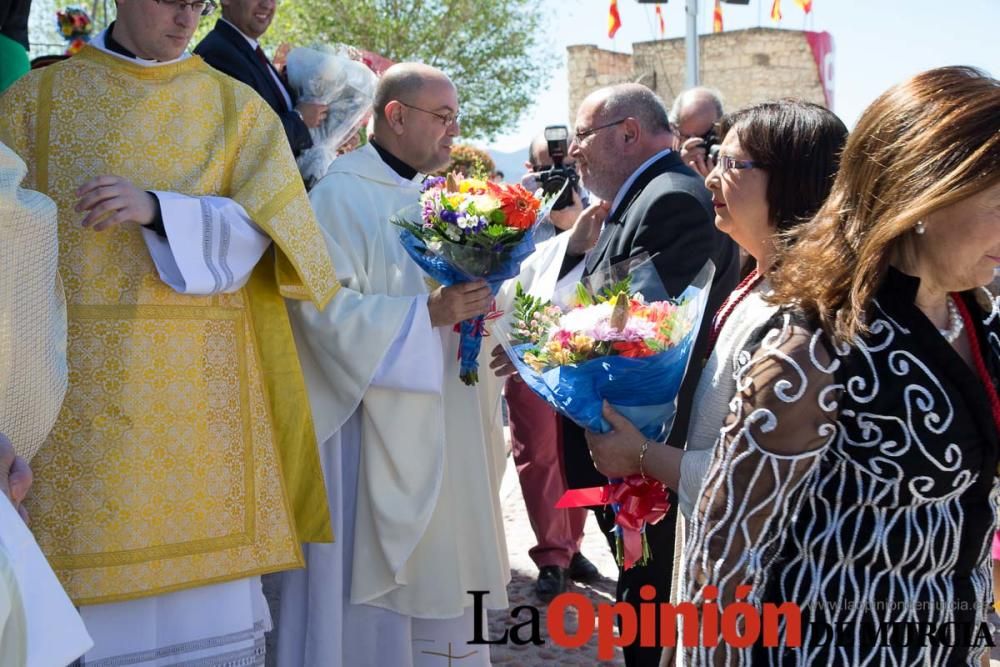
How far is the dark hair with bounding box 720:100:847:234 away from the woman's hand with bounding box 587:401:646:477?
619 millimetres

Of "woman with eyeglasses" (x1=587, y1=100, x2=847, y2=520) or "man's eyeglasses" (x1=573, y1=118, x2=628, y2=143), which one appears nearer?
"woman with eyeglasses" (x1=587, y1=100, x2=847, y2=520)

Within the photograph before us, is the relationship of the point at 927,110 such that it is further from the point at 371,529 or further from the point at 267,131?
the point at 371,529

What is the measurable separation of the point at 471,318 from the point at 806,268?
1.88 metres

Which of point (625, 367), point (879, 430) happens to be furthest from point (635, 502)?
point (879, 430)

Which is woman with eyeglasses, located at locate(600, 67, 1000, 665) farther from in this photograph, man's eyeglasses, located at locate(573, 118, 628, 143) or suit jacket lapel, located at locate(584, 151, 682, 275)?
man's eyeglasses, located at locate(573, 118, 628, 143)

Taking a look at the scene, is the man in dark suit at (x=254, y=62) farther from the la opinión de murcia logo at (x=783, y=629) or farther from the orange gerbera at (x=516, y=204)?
the la opinión de murcia logo at (x=783, y=629)

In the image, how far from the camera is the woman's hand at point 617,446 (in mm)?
2764

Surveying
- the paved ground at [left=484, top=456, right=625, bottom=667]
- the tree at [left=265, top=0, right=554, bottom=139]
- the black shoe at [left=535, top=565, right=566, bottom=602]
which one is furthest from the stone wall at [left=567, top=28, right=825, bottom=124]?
the black shoe at [left=535, top=565, right=566, bottom=602]

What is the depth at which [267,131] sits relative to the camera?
151 inches

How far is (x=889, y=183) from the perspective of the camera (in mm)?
2285

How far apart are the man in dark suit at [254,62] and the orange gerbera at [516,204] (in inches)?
65.2

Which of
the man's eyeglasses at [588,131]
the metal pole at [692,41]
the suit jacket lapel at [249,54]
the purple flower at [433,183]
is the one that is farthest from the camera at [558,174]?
the metal pole at [692,41]

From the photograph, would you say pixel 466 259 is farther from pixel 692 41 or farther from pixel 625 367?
pixel 692 41

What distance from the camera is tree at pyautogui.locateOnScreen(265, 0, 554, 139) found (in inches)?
906
